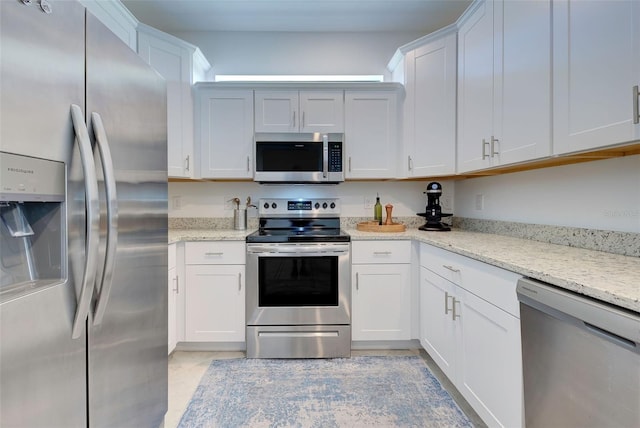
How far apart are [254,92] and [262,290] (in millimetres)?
1544

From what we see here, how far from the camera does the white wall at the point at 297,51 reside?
9.04 ft

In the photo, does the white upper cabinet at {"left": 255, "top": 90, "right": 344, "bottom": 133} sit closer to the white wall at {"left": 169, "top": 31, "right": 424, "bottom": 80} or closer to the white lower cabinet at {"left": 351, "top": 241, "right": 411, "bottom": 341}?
the white wall at {"left": 169, "top": 31, "right": 424, "bottom": 80}

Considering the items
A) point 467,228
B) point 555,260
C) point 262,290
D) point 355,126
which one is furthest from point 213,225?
point 555,260

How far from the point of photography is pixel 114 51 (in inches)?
37.9

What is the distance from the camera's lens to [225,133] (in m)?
2.47

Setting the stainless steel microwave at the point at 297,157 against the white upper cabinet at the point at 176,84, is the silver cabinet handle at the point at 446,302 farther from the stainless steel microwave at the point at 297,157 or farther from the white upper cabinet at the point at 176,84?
the white upper cabinet at the point at 176,84

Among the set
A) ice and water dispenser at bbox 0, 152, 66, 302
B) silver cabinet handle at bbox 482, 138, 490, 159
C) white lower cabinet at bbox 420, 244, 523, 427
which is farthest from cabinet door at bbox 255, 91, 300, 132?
ice and water dispenser at bbox 0, 152, 66, 302

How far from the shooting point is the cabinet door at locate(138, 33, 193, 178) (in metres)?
2.26

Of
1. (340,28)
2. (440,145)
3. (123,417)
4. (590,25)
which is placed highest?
(340,28)

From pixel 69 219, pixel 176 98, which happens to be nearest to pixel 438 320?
pixel 69 219

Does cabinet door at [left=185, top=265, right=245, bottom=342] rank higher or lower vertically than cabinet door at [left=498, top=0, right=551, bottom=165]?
lower

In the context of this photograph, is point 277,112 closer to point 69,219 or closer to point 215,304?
point 215,304

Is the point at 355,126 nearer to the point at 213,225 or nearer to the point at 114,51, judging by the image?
the point at 213,225

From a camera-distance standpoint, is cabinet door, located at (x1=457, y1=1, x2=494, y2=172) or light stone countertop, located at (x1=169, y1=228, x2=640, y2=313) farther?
cabinet door, located at (x1=457, y1=1, x2=494, y2=172)
